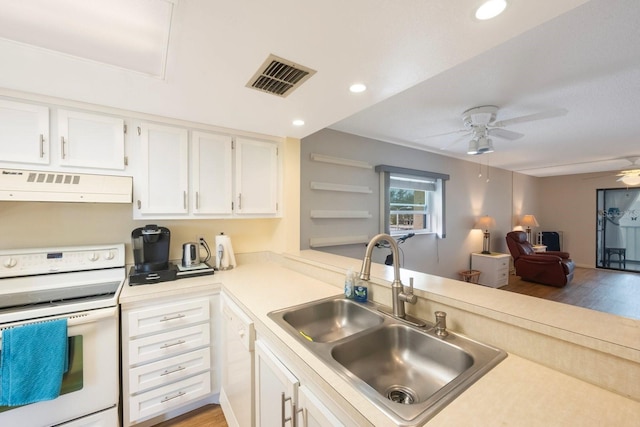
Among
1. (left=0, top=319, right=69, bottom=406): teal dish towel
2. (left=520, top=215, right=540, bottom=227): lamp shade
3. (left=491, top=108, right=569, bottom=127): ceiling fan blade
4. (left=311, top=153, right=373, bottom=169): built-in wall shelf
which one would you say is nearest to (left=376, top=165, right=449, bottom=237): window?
(left=311, top=153, right=373, bottom=169): built-in wall shelf

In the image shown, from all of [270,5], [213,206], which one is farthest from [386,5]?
[213,206]

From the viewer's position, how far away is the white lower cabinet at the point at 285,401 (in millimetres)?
769

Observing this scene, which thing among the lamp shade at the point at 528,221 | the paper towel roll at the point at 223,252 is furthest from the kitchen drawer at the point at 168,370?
the lamp shade at the point at 528,221

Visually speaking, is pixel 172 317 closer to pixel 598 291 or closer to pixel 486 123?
pixel 486 123

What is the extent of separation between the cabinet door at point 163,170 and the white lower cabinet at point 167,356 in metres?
0.72

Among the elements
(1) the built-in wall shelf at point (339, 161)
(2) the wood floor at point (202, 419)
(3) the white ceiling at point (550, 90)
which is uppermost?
(3) the white ceiling at point (550, 90)

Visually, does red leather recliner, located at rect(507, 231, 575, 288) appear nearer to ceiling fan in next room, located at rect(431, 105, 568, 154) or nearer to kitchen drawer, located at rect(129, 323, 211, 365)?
ceiling fan in next room, located at rect(431, 105, 568, 154)

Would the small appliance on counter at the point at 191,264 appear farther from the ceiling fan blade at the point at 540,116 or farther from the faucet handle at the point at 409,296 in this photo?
the ceiling fan blade at the point at 540,116

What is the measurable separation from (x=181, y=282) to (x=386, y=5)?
2.02 meters

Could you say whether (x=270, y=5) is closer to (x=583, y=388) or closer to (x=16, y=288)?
(x=583, y=388)

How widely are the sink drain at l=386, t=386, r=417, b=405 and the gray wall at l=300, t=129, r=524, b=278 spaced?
0.82 metres

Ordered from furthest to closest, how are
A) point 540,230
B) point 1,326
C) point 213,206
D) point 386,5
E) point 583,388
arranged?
1. point 540,230
2. point 213,206
3. point 1,326
4. point 386,5
5. point 583,388

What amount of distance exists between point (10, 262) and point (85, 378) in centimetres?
94

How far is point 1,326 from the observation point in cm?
122
